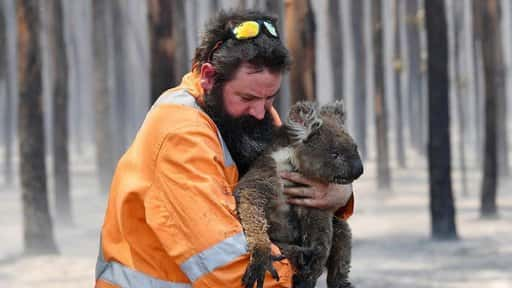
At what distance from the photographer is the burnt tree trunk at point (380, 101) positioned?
20969 millimetres

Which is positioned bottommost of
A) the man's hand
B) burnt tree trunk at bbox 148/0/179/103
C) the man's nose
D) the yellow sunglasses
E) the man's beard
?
burnt tree trunk at bbox 148/0/179/103

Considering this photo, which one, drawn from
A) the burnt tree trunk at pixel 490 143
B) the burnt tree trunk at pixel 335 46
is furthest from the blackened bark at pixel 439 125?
the burnt tree trunk at pixel 335 46

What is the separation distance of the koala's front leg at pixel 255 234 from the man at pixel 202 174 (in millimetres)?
25

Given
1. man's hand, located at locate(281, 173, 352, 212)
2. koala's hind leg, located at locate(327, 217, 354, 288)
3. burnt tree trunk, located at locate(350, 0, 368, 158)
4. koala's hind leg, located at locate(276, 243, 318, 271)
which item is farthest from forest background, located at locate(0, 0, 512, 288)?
koala's hind leg, located at locate(276, 243, 318, 271)

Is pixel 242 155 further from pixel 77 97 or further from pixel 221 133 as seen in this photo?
pixel 77 97

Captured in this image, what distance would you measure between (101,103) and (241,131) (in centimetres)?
1871

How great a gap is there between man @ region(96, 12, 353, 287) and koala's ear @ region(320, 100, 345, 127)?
0.16 meters

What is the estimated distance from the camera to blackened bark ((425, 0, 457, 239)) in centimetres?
1337

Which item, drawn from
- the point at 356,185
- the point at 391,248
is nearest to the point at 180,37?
the point at 391,248

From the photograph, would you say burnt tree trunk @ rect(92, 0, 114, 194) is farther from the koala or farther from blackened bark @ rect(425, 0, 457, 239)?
the koala

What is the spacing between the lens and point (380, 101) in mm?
21156

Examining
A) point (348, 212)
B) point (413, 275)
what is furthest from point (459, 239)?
→ point (348, 212)

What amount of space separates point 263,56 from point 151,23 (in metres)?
9.27

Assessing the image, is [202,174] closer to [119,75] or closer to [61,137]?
[61,137]
